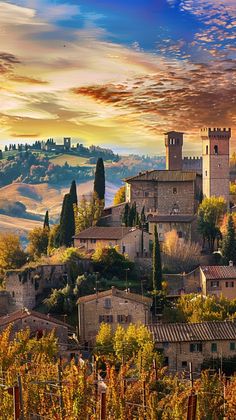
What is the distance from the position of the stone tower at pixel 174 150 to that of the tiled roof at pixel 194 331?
2674 cm

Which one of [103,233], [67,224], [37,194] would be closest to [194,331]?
[103,233]

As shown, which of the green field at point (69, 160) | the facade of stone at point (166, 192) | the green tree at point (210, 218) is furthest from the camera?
the green field at point (69, 160)

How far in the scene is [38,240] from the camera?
136ft

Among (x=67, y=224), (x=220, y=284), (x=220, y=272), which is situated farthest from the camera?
(x=67, y=224)

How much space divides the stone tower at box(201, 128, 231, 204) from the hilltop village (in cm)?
7

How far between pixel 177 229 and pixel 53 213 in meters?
104

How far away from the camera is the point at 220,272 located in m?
32.7

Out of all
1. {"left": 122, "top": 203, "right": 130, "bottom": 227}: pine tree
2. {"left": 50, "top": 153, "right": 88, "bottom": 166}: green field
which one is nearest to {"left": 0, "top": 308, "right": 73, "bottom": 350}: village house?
{"left": 122, "top": 203, "right": 130, "bottom": 227}: pine tree

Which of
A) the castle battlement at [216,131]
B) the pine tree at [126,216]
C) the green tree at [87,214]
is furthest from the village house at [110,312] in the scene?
the castle battlement at [216,131]

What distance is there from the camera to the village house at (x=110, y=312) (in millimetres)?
29219

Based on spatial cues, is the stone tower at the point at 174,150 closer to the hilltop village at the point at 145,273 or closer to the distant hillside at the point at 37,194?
the hilltop village at the point at 145,273

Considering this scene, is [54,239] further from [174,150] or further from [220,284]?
[174,150]

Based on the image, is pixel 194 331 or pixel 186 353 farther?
pixel 194 331

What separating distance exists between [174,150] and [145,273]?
1957cm
